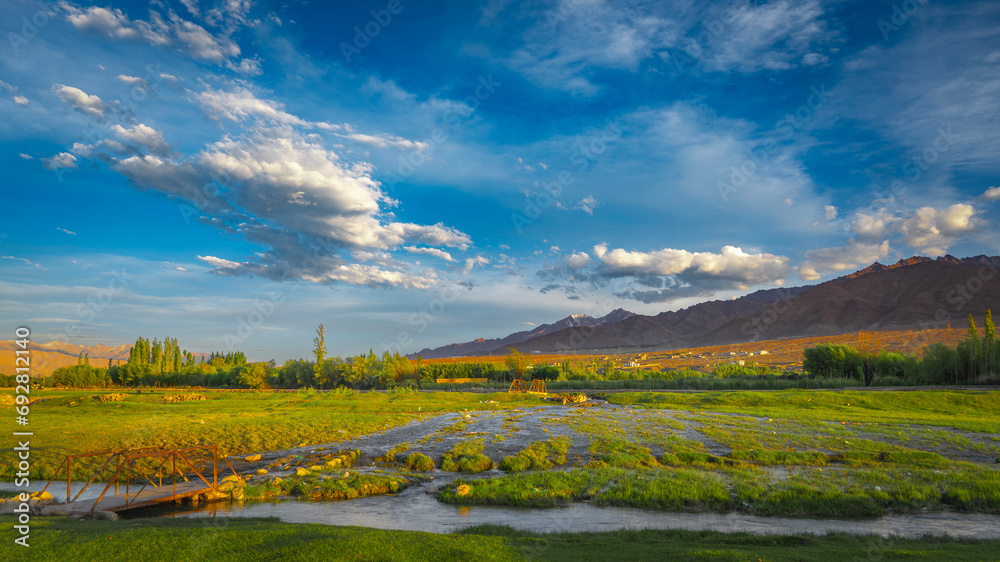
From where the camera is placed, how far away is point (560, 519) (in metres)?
15.1

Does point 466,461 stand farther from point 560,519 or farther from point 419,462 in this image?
point 560,519

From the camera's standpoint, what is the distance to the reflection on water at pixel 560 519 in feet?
44.8

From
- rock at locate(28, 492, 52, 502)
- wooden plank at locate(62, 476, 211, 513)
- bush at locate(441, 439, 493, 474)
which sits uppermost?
rock at locate(28, 492, 52, 502)

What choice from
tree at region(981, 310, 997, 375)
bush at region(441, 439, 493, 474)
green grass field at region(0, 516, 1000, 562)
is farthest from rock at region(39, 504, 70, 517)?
tree at region(981, 310, 997, 375)

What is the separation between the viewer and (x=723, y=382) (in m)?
66.9

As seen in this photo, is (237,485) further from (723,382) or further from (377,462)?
(723,382)

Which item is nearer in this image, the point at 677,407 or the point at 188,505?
the point at 188,505

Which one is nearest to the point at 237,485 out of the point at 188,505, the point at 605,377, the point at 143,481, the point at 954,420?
the point at 188,505

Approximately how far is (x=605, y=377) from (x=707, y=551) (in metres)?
74.1

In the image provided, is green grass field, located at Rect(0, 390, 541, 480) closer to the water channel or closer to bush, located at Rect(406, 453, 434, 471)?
bush, located at Rect(406, 453, 434, 471)

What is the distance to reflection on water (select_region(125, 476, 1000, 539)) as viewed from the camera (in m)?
13.6

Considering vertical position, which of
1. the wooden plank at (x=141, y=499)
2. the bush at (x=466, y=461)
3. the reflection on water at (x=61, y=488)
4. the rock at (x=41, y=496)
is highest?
the rock at (x=41, y=496)

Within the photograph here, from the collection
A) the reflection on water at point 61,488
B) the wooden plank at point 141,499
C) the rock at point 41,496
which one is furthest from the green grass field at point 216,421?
the wooden plank at point 141,499

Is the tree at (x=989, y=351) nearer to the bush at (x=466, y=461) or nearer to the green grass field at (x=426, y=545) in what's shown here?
the green grass field at (x=426, y=545)
